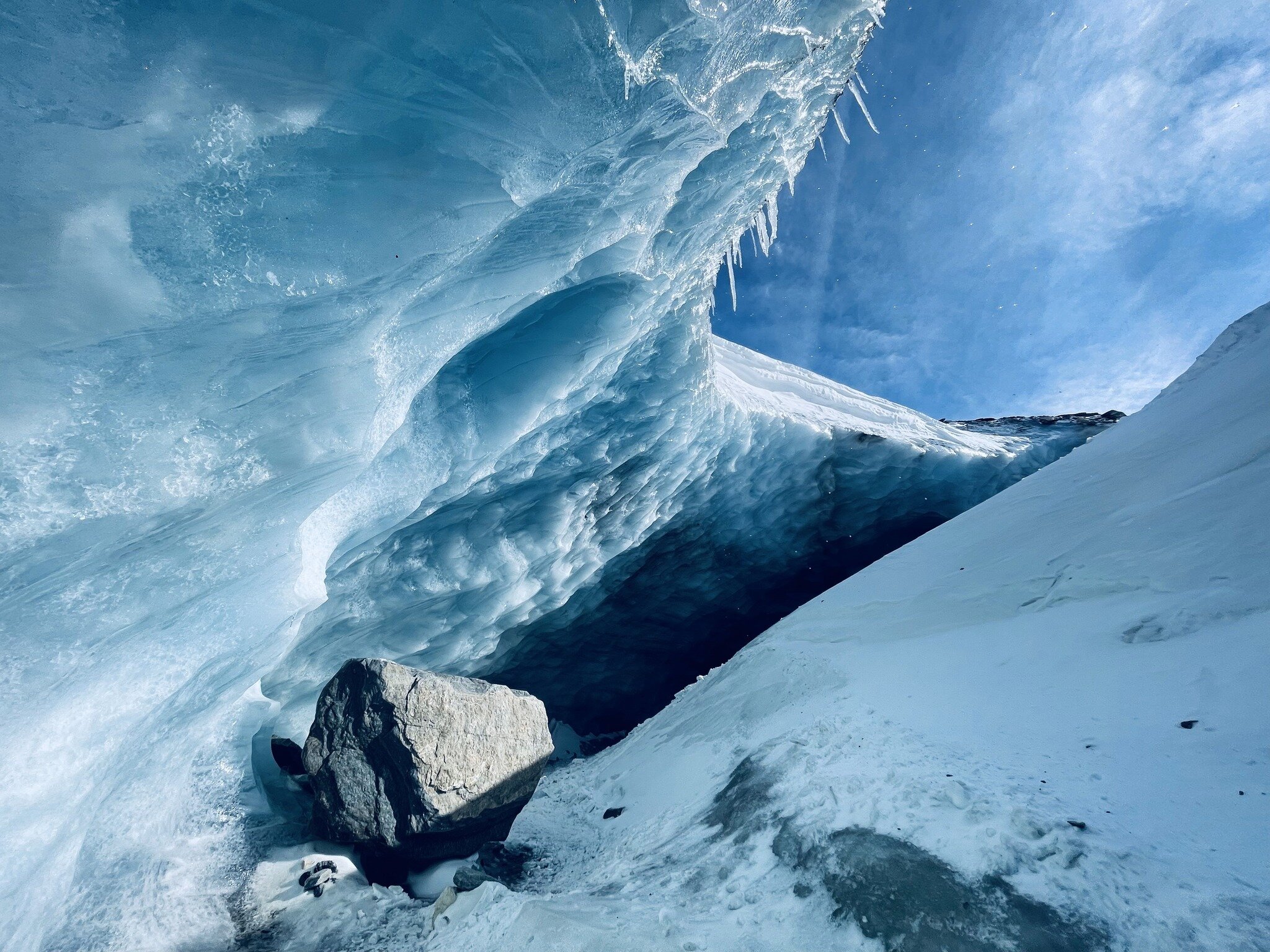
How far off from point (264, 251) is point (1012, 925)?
4.65m

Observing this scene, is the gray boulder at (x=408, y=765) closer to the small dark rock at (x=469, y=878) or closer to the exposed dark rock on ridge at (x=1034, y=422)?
the small dark rock at (x=469, y=878)

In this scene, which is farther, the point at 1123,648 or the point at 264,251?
the point at 1123,648

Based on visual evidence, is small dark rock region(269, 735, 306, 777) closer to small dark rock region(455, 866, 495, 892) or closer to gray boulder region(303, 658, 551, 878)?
gray boulder region(303, 658, 551, 878)

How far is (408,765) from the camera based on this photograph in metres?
4.46

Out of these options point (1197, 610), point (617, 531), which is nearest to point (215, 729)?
point (617, 531)

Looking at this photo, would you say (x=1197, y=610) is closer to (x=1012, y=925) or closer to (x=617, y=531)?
(x=1012, y=925)

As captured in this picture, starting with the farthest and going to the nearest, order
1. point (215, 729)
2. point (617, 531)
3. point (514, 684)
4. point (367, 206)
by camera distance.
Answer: point (514, 684) < point (617, 531) < point (215, 729) < point (367, 206)

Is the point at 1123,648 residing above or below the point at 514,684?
below

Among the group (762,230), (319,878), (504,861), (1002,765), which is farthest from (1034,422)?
(319,878)

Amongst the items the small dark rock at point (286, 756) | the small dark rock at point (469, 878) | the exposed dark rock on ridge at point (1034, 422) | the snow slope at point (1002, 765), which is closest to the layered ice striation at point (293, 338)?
the small dark rock at point (286, 756)

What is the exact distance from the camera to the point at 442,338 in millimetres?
4168

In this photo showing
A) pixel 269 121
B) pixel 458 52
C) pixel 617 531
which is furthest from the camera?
pixel 617 531

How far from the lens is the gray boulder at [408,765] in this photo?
447 cm

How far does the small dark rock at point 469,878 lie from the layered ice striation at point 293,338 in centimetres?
158
